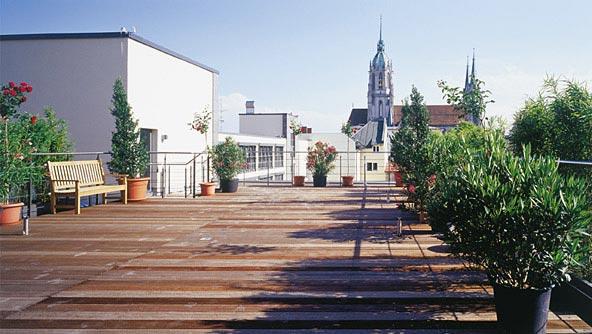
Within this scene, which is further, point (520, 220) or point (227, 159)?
point (227, 159)

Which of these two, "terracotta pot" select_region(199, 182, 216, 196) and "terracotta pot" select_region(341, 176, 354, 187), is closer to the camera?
"terracotta pot" select_region(199, 182, 216, 196)

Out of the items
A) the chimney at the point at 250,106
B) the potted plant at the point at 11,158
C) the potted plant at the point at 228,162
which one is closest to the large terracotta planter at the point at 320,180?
the potted plant at the point at 228,162

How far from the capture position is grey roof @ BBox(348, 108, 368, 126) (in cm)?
11788

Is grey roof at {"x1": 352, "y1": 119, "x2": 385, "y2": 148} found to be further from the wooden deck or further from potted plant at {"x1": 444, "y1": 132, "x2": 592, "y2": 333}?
potted plant at {"x1": 444, "y1": 132, "x2": 592, "y2": 333}

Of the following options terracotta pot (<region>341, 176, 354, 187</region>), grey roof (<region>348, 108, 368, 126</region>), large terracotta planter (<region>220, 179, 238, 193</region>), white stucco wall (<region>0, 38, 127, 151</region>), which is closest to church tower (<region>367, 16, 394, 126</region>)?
grey roof (<region>348, 108, 368, 126</region>)

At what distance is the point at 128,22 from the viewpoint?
43.1 ft

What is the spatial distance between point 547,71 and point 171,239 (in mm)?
4651

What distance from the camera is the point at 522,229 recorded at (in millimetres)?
2982

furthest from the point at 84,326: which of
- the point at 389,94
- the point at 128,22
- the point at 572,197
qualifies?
the point at 389,94

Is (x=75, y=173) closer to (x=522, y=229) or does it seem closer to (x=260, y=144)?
(x=522, y=229)

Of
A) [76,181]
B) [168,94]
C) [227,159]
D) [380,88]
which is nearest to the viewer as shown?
[76,181]

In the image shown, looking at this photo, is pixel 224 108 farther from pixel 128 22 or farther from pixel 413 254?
pixel 413 254

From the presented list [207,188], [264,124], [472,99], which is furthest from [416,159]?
[264,124]

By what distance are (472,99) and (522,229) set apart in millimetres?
6456
